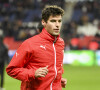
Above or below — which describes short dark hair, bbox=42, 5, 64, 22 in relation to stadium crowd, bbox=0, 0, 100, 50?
above

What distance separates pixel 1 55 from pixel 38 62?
24.7 feet

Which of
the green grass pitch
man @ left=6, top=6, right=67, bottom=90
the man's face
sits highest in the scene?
the man's face

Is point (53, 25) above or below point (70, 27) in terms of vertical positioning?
above

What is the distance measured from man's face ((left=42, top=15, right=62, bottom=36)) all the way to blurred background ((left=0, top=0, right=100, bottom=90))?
49.8 ft

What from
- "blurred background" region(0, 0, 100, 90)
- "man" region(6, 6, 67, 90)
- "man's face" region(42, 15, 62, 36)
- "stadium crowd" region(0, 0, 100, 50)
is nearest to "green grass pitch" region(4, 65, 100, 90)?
"blurred background" region(0, 0, 100, 90)

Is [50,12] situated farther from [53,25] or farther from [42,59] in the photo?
[42,59]

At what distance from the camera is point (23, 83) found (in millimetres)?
4617

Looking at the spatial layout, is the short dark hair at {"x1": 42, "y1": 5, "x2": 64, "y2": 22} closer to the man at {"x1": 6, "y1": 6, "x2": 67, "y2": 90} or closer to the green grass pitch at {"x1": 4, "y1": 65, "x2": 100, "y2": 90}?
the man at {"x1": 6, "y1": 6, "x2": 67, "y2": 90}

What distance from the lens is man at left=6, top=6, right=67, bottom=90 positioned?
4402 millimetres

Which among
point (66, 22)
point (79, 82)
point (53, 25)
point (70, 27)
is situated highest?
point (53, 25)

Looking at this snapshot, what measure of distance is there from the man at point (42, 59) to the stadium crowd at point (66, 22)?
1853 centimetres

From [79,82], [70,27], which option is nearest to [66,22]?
[70,27]

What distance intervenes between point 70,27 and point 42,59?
21378mm

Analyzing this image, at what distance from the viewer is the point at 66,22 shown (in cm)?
2686
